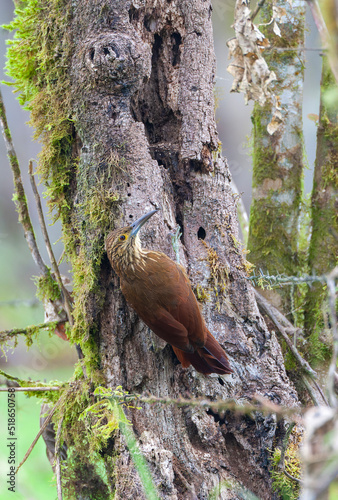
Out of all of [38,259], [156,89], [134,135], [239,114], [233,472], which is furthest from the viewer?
[239,114]

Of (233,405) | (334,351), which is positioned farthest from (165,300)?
(334,351)

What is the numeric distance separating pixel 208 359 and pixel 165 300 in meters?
0.35

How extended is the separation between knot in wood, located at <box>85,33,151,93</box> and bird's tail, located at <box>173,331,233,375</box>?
1334mm

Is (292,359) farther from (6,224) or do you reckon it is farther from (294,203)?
(6,224)

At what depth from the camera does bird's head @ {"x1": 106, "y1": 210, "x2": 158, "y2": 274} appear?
218cm

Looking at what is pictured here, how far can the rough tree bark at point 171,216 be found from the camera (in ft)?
7.17

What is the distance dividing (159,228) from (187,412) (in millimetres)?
928

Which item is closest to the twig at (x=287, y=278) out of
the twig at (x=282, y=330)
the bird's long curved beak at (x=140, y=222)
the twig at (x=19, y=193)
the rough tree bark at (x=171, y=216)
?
the rough tree bark at (x=171, y=216)

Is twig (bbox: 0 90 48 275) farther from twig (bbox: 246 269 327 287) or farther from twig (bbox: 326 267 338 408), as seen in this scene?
twig (bbox: 326 267 338 408)

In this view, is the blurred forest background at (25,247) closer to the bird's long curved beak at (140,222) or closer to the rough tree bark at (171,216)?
the rough tree bark at (171,216)

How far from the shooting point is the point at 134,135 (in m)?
2.33

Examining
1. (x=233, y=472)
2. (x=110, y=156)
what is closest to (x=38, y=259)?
(x=110, y=156)

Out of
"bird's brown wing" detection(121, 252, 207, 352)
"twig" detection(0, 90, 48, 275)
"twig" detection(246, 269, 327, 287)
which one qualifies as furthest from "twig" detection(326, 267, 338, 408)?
"twig" detection(0, 90, 48, 275)

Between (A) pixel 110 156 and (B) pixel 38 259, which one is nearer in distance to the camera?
(A) pixel 110 156
